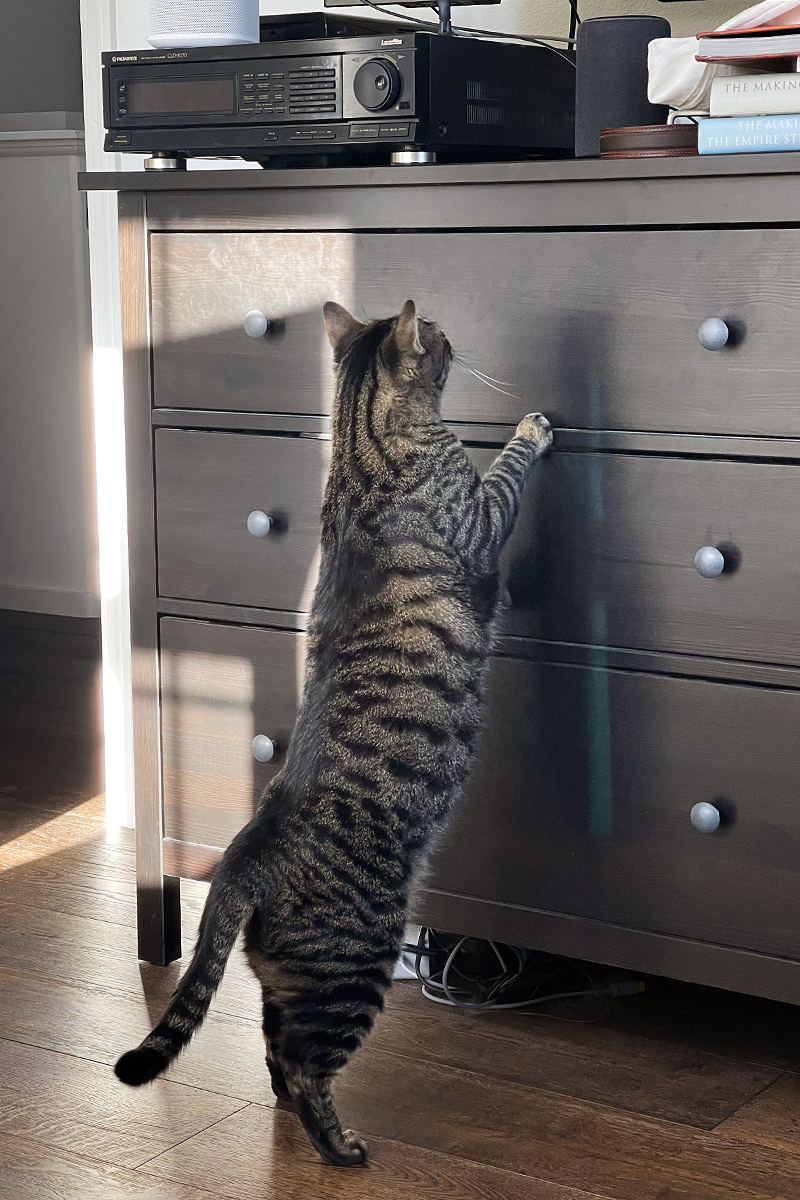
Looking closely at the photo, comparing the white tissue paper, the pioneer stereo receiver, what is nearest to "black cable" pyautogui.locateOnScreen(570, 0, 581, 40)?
the pioneer stereo receiver

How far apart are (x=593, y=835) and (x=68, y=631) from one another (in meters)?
2.75

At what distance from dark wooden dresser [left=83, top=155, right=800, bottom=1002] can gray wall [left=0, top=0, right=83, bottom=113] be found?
327cm

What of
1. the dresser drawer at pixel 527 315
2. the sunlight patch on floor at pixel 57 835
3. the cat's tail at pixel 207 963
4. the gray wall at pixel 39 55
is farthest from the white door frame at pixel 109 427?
the gray wall at pixel 39 55

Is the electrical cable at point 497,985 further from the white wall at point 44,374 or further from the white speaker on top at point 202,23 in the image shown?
the white wall at point 44,374

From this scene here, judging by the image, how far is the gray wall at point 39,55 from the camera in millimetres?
4809

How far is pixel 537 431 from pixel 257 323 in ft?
1.35

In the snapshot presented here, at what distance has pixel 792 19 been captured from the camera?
1510 mm

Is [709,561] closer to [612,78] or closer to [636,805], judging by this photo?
[636,805]

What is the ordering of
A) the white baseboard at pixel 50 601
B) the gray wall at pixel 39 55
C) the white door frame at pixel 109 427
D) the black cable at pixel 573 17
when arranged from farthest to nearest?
the gray wall at pixel 39 55 < the white baseboard at pixel 50 601 < the white door frame at pixel 109 427 < the black cable at pixel 573 17

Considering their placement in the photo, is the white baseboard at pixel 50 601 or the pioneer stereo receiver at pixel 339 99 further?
the white baseboard at pixel 50 601

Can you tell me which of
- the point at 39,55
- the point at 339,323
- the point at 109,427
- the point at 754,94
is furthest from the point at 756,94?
the point at 39,55

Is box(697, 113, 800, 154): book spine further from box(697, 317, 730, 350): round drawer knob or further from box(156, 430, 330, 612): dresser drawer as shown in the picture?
box(156, 430, 330, 612): dresser drawer

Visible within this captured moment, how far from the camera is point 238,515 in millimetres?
1929

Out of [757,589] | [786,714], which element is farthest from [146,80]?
[786,714]
